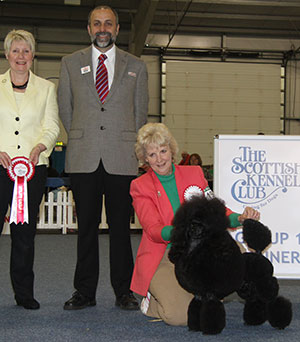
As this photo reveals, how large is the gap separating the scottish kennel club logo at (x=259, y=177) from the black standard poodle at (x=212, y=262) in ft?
A: 2.26

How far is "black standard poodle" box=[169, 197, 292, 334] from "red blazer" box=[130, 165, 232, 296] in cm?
35

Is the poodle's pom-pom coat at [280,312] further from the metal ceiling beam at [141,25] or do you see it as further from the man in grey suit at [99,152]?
the metal ceiling beam at [141,25]

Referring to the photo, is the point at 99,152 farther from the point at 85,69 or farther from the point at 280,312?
the point at 280,312

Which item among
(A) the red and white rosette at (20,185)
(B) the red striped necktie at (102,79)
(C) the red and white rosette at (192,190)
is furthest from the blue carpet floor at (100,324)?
(B) the red striped necktie at (102,79)

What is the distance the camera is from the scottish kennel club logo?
2770 millimetres

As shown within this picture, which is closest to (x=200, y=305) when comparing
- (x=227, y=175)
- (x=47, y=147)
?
(x=227, y=175)

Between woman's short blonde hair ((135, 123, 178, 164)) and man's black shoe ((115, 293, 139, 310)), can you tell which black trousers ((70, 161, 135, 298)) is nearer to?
man's black shoe ((115, 293, 139, 310))

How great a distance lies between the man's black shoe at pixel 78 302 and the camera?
2.57 metres

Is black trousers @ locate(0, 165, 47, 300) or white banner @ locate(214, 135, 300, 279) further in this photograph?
white banner @ locate(214, 135, 300, 279)

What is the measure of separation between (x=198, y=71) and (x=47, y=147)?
10.4 meters

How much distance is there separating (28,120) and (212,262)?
118cm

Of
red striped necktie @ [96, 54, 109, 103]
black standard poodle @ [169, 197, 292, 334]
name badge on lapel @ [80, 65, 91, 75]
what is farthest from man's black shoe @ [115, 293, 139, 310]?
name badge on lapel @ [80, 65, 91, 75]

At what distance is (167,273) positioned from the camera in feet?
8.07

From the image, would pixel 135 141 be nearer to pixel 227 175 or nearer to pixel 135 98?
pixel 135 98
